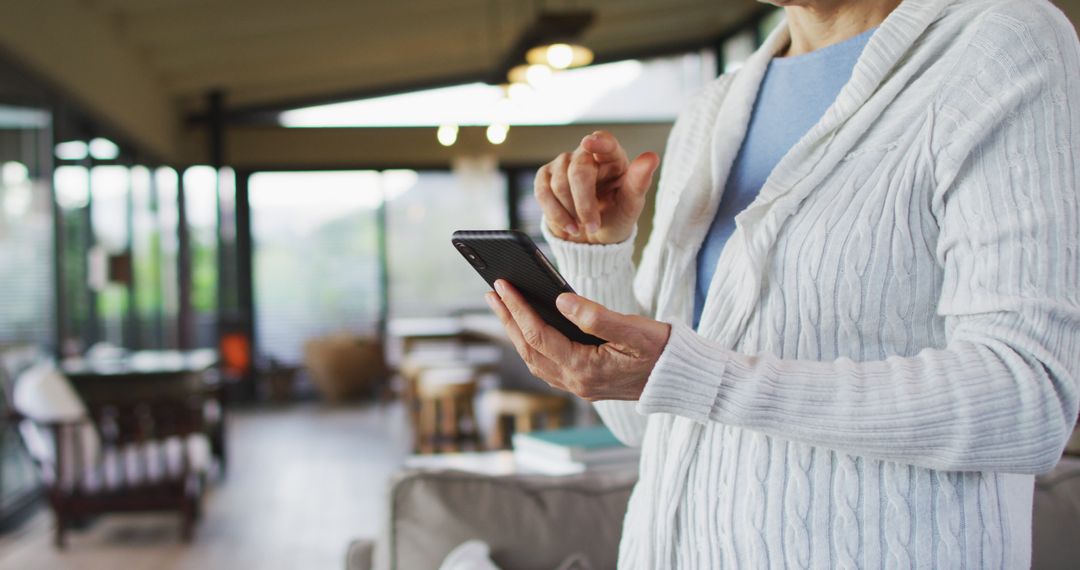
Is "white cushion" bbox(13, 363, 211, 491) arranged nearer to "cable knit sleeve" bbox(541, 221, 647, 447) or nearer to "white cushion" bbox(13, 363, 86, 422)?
"white cushion" bbox(13, 363, 86, 422)

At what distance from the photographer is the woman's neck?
964 mm

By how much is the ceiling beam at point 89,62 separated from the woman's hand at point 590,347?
501 cm

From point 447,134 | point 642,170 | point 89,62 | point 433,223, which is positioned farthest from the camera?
point 433,223

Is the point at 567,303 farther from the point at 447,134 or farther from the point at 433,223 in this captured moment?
the point at 433,223

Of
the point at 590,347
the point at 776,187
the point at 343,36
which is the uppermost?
the point at 343,36

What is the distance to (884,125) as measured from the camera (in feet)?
2.80

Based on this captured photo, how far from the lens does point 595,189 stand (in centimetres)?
95

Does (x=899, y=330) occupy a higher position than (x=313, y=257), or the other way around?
(x=313, y=257)

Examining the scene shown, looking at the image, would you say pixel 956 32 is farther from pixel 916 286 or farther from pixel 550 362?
pixel 550 362

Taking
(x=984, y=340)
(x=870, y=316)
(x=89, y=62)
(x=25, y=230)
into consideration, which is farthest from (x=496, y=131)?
(x=984, y=340)

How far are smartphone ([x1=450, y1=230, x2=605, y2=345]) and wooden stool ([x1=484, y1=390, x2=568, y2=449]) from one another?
4.86m

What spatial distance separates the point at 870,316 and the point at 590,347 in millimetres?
259

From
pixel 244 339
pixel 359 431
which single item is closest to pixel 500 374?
pixel 359 431

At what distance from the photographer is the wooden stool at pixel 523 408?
5.68m
